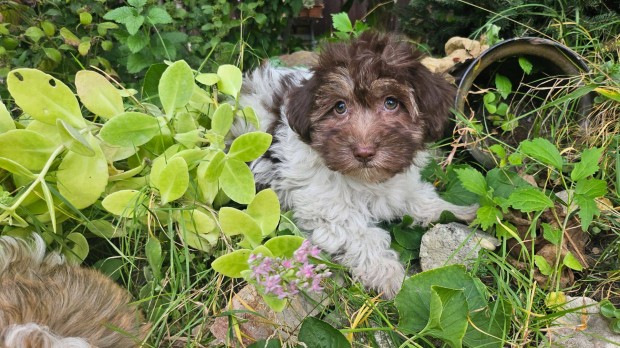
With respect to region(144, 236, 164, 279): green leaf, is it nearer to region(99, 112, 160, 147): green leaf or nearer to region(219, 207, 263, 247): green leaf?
region(219, 207, 263, 247): green leaf

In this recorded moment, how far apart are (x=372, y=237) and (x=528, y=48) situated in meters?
1.82

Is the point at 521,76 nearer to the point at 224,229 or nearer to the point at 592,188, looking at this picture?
the point at 592,188

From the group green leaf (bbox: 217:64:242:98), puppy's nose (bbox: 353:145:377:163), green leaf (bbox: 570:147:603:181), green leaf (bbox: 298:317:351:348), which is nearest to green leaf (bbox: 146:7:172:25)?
green leaf (bbox: 217:64:242:98)

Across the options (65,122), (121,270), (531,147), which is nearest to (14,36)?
(65,122)

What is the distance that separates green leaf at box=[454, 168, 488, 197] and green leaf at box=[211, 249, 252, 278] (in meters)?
1.30

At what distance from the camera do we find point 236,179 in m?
2.87

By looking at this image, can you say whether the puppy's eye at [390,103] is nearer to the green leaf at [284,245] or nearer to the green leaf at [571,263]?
the green leaf at [284,245]

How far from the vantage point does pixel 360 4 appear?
18.8ft

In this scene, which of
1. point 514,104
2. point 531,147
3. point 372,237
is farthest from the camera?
point 514,104

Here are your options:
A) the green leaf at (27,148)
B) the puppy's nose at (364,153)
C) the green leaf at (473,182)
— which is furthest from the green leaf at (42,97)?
the green leaf at (473,182)

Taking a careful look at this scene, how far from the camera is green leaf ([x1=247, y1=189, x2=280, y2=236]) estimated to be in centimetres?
278

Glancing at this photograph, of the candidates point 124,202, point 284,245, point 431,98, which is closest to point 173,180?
point 124,202

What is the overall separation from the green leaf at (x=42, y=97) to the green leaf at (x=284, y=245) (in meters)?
1.17

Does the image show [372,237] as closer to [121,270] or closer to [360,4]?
[121,270]
